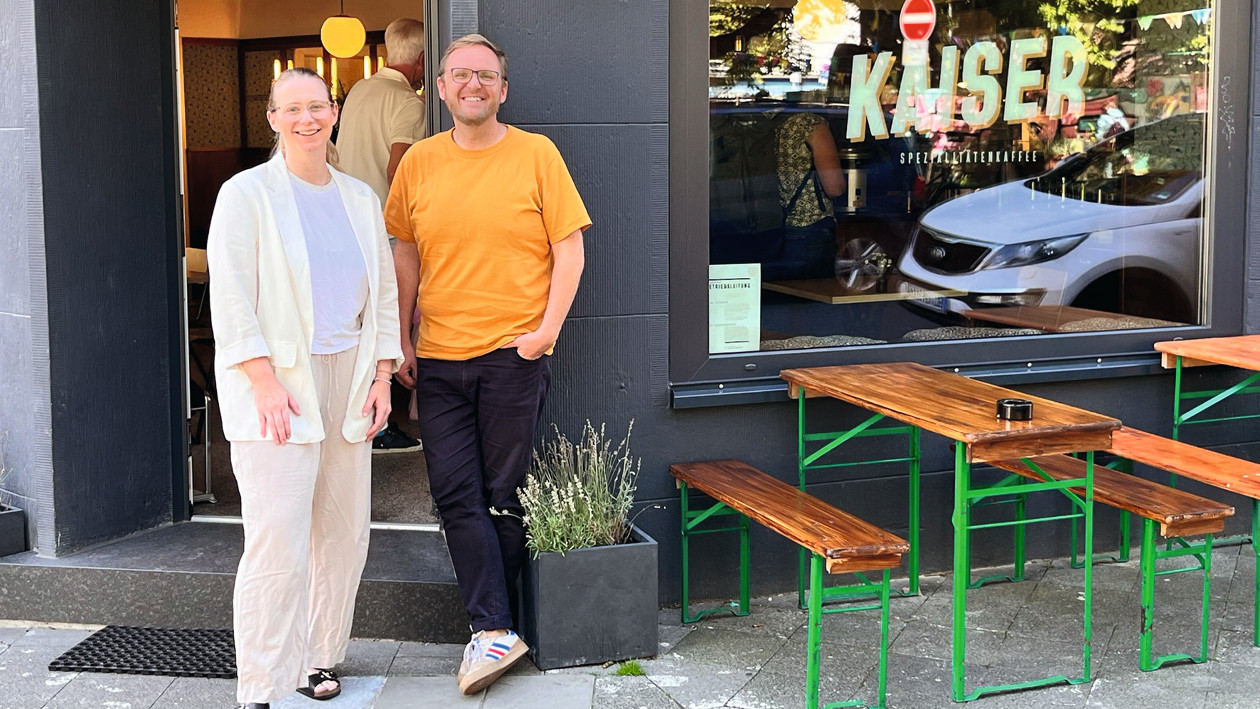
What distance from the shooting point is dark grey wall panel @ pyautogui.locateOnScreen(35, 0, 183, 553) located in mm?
4688

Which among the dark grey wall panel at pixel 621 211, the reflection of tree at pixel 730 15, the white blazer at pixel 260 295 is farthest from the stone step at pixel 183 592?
the reflection of tree at pixel 730 15

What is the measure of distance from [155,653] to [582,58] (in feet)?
8.24

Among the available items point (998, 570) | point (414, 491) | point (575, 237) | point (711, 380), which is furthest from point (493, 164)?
point (998, 570)

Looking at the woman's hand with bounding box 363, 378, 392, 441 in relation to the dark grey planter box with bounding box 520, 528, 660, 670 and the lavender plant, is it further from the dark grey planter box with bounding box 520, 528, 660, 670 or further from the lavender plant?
the dark grey planter box with bounding box 520, 528, 660, 670

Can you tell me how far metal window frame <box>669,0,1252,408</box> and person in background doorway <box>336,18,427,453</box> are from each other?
1371mm

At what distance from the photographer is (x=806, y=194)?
5168mm

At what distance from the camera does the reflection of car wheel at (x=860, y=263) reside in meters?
5.28

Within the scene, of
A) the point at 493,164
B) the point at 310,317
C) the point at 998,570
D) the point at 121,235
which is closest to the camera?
the point at 310,317

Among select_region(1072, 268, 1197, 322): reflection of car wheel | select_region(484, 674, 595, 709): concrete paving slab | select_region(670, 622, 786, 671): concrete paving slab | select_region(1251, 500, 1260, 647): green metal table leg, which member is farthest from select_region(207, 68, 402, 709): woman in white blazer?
select_region(1072, 268, 1197, 322): reflection of car wheel

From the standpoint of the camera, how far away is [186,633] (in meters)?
4.57

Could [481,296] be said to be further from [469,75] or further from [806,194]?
[806,194]

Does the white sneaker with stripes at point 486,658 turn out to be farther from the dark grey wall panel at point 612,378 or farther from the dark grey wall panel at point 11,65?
the dark grey wall panel at point 11,65

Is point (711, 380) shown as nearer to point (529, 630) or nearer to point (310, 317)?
point (529, 630)

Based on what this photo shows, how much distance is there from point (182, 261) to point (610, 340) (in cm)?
180
